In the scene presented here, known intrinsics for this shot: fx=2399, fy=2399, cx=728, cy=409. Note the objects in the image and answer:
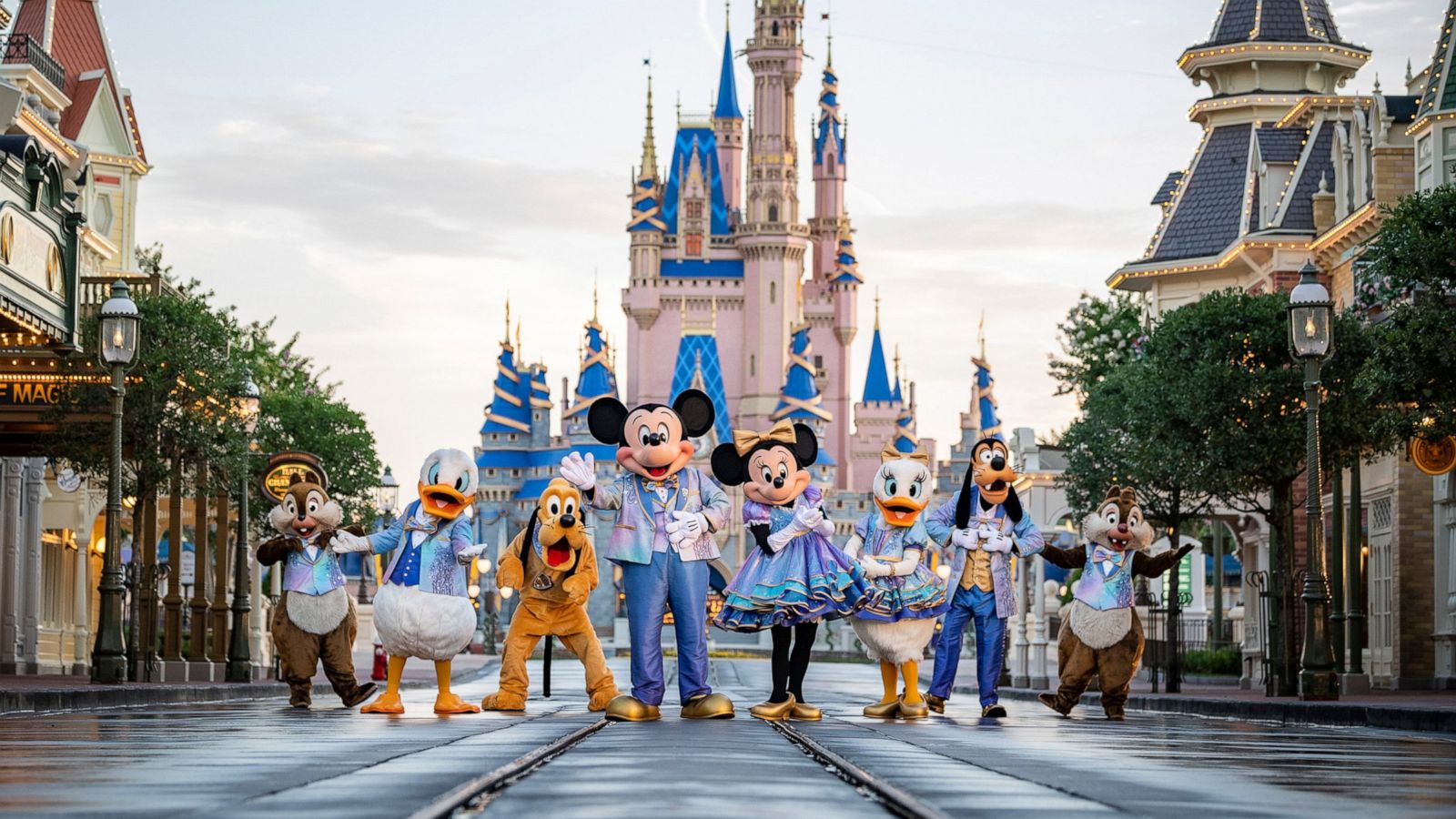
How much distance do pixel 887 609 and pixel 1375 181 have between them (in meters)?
22.6

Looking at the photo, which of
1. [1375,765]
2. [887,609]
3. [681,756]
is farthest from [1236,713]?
[681,756]

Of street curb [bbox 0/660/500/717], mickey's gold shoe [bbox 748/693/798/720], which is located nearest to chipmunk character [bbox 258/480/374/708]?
street curb [bbox 0/660/500/717]

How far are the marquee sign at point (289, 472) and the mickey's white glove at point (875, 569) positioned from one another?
5181 mm

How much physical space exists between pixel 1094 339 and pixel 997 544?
37.4 metres

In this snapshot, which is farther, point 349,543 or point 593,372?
point 593,372

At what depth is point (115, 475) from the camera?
27.2 m

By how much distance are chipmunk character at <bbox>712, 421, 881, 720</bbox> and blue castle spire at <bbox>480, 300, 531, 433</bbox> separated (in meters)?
132

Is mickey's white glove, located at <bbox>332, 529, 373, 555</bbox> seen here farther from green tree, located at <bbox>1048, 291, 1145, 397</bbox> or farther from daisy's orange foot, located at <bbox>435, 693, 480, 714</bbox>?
green tree, located at <bbox>1048, 291, 1145, 397</bbox>

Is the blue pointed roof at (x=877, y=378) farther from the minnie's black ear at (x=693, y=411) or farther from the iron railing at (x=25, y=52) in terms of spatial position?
the minnie's black ear at (x=693, y=411)

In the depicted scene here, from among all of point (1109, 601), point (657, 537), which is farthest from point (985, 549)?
point (657, 537)

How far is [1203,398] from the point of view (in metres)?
31.9

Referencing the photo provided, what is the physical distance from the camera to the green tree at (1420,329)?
80.9ft

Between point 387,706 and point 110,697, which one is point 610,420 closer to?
point 387,706

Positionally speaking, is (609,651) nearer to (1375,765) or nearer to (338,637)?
(338,637)
